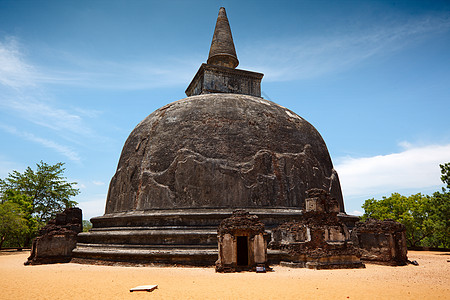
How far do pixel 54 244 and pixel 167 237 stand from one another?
4.74 metres

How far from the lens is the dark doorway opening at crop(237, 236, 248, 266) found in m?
9.41

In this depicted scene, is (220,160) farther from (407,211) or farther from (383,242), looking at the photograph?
(407,211)

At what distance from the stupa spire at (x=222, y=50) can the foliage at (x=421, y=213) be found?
13.2 m

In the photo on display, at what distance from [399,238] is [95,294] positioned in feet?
30.7

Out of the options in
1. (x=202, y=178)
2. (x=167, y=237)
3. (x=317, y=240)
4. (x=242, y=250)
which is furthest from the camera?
(x=202, y=178)

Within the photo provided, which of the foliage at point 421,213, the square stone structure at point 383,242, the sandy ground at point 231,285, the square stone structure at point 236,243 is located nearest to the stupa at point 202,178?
the square stone structure at point 236,243

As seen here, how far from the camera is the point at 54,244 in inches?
459

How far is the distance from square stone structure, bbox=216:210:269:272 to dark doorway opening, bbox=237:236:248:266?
0.12 meters

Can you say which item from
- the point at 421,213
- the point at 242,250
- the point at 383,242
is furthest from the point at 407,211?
the point at 242,250

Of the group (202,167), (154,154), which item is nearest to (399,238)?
(202,167)

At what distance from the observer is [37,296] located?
5.58 meters

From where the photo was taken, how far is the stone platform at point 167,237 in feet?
31.8

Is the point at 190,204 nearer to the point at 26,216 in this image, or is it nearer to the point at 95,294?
the point at 95,294

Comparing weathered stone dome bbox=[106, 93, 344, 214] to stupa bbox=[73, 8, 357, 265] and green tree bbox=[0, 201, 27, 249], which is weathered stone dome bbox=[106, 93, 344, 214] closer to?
stupa bbox=[73, 8, 357, 265]
